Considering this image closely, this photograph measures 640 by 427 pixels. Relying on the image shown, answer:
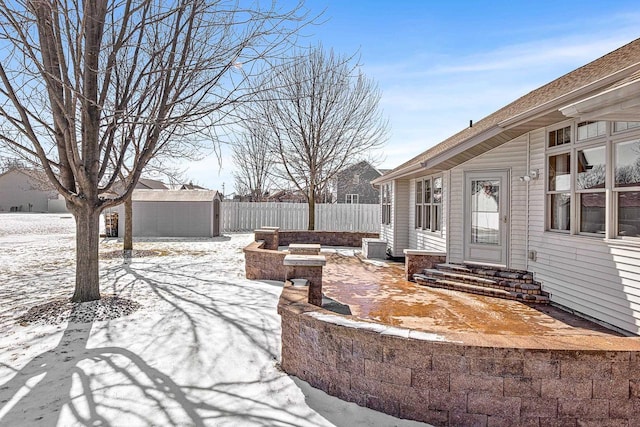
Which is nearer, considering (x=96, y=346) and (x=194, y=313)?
(x=96, y=346)

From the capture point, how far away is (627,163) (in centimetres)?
459

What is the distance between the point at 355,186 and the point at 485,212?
1946cm

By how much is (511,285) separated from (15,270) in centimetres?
1021

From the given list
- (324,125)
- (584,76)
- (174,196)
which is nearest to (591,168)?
(584,76)

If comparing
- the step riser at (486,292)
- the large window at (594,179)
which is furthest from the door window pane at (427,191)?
the large window at (594,179)

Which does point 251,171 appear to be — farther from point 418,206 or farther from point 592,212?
point 592,212

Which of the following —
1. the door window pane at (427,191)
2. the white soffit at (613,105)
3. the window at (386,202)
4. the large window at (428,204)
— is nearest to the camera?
the white soffit at (613,105)

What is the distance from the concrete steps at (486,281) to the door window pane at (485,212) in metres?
0.59

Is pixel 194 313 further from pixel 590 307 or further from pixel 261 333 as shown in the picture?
pixel 590 307

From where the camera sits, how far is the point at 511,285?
6.45m

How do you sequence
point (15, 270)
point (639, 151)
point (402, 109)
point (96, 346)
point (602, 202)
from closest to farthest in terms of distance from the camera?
point (96, 346) < point (639, 151) < point (602, 202) < point (15, 270) < point (402, 109)

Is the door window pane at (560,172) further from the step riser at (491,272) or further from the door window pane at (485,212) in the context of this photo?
the step riser at (491,272)

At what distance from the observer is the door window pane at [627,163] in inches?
176

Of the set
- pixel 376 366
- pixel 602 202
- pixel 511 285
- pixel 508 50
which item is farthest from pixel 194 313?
pixel 508 50
